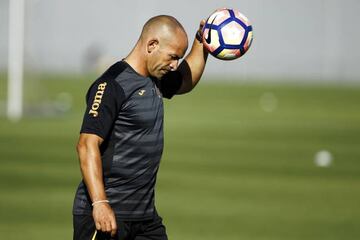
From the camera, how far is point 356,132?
91.6ft

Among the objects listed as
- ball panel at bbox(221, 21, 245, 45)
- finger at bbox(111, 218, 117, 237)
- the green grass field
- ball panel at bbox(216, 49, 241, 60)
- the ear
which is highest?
ball panel at bbox(221, 21, 245, 45)

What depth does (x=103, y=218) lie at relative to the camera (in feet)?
23.4

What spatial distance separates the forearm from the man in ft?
0.16

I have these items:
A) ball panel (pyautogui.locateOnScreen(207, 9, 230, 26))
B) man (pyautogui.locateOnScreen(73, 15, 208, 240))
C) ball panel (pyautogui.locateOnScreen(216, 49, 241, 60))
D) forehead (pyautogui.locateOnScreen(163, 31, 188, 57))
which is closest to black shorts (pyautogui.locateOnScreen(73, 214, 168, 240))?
man (pyautogui.locateOnScreen(73, 15, 208, 240))

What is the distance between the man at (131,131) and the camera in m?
7.30

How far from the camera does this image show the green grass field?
1309 centimetres

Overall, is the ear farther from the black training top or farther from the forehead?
the black training top

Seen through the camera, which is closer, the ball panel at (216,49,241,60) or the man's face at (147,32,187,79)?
the man's face at (147,32,187,79)

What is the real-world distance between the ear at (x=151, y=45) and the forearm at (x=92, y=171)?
3.09 ft

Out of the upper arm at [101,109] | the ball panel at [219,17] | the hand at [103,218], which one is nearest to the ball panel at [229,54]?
the ball panel at [219,17]

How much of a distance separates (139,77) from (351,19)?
189 feet

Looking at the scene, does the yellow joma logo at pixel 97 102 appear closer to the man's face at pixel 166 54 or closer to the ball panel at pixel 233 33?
the man's face at pixel 166 54

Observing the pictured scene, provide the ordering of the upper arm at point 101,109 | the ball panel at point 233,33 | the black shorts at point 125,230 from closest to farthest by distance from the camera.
Answer: the upper arm at point 101,109
the black shorts at point 125,230
the ball panel at point 233,33

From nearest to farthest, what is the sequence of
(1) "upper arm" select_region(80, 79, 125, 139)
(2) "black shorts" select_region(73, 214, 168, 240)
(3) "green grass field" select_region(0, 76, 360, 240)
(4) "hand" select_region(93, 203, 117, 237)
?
(4) "hand" select_region(93, 203, 117, 237) → (1) "upper arm" select_region(80, 79, 125, 139) → (2) "black shorts" select_region(73, 214, 168, 240) → (3) "green grass field" select_region(0, 76, 360, 240)
